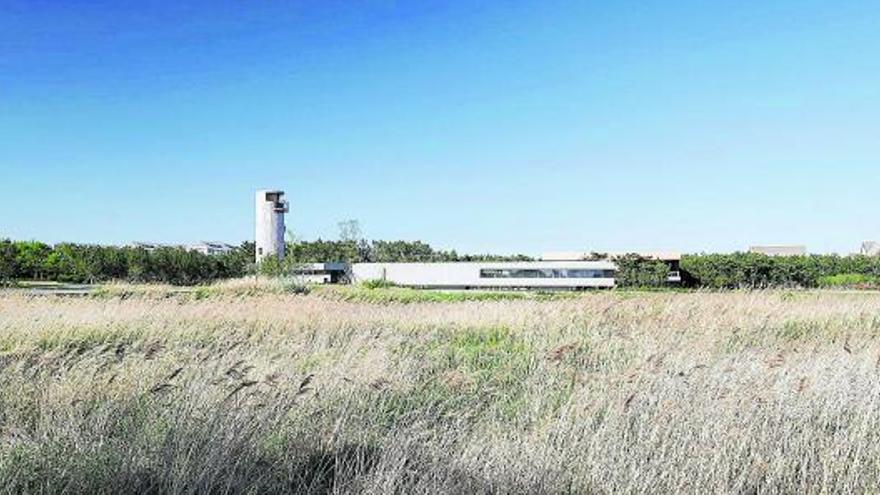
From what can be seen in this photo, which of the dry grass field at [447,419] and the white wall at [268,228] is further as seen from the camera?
the white wall at [268,228]

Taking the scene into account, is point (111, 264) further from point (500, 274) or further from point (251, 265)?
point (500, 274)

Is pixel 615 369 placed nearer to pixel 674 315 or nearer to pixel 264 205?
pixel 674 315

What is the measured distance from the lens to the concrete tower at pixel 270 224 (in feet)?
204

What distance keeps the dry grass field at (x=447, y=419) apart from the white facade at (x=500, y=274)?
52557mm

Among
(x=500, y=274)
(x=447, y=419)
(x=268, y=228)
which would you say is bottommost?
(x=447, y=419)

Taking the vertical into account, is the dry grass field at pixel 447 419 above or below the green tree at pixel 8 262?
below

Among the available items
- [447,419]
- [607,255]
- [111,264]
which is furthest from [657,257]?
[447,419]

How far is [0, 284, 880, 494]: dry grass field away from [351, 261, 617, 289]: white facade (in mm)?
52557

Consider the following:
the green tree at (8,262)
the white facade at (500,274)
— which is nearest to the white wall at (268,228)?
the white facade at (500,274)

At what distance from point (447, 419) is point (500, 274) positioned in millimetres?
57804

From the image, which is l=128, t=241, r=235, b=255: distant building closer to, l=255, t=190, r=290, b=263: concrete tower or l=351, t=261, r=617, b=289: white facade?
l=255, t=190, r=290, b=263: concrete tower

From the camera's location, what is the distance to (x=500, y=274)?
63.0 metres

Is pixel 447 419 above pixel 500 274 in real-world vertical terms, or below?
below

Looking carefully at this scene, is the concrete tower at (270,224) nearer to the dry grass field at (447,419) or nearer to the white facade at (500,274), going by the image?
the white facade at (500,274)
